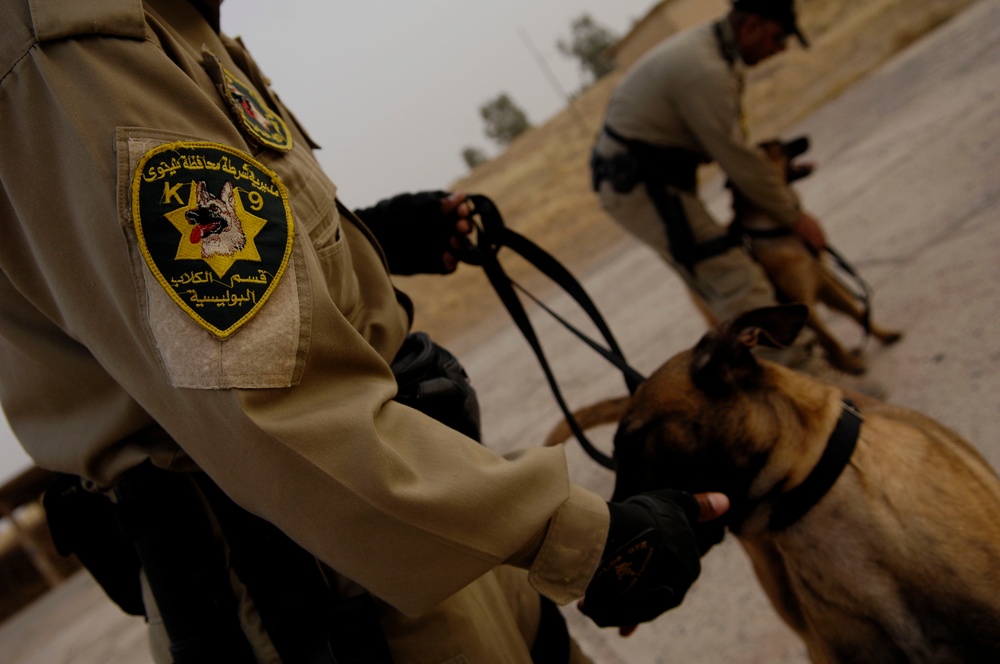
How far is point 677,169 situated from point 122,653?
16.0ft

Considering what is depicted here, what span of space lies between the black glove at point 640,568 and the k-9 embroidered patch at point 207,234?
0.69m

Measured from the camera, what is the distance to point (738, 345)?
180 centimetres

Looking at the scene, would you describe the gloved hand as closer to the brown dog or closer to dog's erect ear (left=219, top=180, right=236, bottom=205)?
the brown dog

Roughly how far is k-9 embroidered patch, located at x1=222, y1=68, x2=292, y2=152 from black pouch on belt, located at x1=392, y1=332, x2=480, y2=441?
49cm

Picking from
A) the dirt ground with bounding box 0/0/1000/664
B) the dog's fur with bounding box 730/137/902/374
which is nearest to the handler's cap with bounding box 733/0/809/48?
the dog's fur with bounding box 730/137/902/374

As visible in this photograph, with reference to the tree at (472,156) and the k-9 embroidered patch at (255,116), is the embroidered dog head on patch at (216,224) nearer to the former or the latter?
the k-9 embroidered patch at (255,116)

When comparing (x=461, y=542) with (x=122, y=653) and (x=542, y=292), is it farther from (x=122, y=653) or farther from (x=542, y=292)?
(x=542, y=292)

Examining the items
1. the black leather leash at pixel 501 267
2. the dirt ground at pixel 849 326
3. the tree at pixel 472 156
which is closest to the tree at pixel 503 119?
the tree at pixel 472 156

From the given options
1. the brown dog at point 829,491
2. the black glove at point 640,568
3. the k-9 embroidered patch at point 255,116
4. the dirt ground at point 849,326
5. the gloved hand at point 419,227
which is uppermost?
the k-9 embroidered patch at point 255,116

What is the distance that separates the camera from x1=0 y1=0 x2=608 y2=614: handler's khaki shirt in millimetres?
802

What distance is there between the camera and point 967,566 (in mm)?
1513

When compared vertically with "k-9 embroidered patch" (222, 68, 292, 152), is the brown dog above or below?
below

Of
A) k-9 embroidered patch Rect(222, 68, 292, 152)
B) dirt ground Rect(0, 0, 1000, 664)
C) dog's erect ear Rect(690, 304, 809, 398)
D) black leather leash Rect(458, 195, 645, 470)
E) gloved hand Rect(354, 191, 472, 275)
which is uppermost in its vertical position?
k-9 embroidered patch Rect(222, 68, 292, 152)

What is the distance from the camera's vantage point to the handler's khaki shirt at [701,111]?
11.2 feet
